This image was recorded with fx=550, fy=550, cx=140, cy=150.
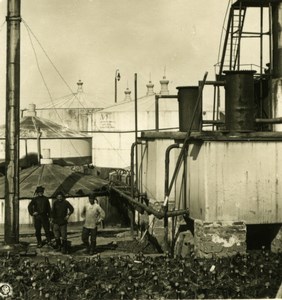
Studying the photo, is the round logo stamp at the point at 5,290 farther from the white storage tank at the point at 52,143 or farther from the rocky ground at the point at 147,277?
the white storage tank at the point at 52,143

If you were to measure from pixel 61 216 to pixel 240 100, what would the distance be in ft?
17.3

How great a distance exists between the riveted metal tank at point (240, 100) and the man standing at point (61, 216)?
14.7ft

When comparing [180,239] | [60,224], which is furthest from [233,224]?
[60,224]

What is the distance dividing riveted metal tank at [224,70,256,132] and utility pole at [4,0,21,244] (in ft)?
16.6

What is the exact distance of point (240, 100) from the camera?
12.5 m

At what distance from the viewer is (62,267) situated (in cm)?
1067

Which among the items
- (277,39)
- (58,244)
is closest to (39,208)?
(58,244)

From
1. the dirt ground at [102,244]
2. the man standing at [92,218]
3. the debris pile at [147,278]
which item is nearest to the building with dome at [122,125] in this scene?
the dirt ground at [102,244]

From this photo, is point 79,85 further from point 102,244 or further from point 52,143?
point 102,244

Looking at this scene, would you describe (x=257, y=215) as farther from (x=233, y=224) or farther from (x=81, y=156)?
(x=81, y=156)

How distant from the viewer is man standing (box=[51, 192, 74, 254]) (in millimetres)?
13797

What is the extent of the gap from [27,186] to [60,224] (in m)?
7.23

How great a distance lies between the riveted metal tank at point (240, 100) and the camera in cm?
1246

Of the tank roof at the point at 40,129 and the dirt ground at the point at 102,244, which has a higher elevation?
the tank roof at the point at 40,129
